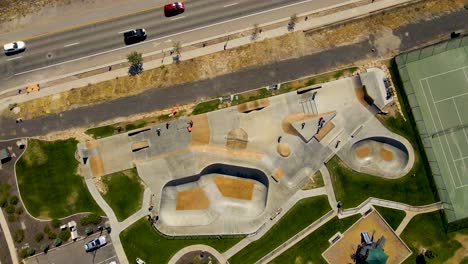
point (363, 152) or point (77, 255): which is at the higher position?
point (363, 152)

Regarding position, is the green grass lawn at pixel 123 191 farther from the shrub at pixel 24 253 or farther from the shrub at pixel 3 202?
the shrub at pixel 3 202

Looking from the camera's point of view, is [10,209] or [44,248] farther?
[10,209]

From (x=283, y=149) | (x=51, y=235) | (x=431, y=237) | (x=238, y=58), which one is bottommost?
(x=431, y=237)

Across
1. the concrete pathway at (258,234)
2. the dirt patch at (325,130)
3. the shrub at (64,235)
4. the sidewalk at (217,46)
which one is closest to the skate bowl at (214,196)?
the concrete pathway at (258,234)

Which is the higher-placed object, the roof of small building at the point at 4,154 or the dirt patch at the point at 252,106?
the roof of small building at the point at 4,154

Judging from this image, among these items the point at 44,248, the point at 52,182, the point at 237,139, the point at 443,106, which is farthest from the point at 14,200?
the point at 443,106

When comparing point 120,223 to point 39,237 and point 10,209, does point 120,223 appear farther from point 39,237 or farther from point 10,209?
point 10,209

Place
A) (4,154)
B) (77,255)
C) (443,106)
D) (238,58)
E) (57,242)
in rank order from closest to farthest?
(443,106), (57,242), (77,255), (4,154), (238,58)
